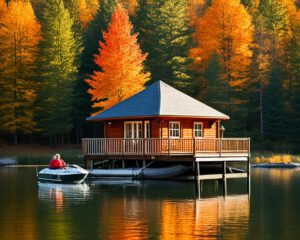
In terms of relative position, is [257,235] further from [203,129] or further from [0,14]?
[0,14]

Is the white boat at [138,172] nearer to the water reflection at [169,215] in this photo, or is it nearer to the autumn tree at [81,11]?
the water reflection at [169,215]

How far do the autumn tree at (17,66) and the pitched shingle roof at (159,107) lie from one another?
871 inches

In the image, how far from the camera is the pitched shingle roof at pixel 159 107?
39.8 m

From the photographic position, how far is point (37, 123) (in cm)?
6350

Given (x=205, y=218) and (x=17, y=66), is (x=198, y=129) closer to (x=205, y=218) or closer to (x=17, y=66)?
(x=205, y=218)

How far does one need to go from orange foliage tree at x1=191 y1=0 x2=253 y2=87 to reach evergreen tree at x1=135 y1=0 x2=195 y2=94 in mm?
2201

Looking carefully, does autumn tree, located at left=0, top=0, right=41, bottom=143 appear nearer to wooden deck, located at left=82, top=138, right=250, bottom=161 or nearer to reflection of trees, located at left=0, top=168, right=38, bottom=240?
reflection of trees, located at left=0, top=168, right=38, bottom=240

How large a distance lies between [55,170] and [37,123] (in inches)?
1002

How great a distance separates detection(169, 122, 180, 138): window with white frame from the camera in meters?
41.2

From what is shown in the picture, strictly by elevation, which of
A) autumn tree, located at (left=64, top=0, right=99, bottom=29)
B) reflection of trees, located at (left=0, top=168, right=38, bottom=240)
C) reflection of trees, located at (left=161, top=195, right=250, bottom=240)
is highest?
autumn tree, located at (left=64, top=0, right=99, bottom=29)

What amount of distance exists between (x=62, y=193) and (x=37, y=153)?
28901mm

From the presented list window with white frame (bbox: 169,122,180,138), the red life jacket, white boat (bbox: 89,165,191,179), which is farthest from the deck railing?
window with white frame (bbox: 169,122,180,138)

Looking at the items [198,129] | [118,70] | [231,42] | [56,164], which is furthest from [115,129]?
[231,42]

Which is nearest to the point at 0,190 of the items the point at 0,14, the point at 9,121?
the point at 9,121
